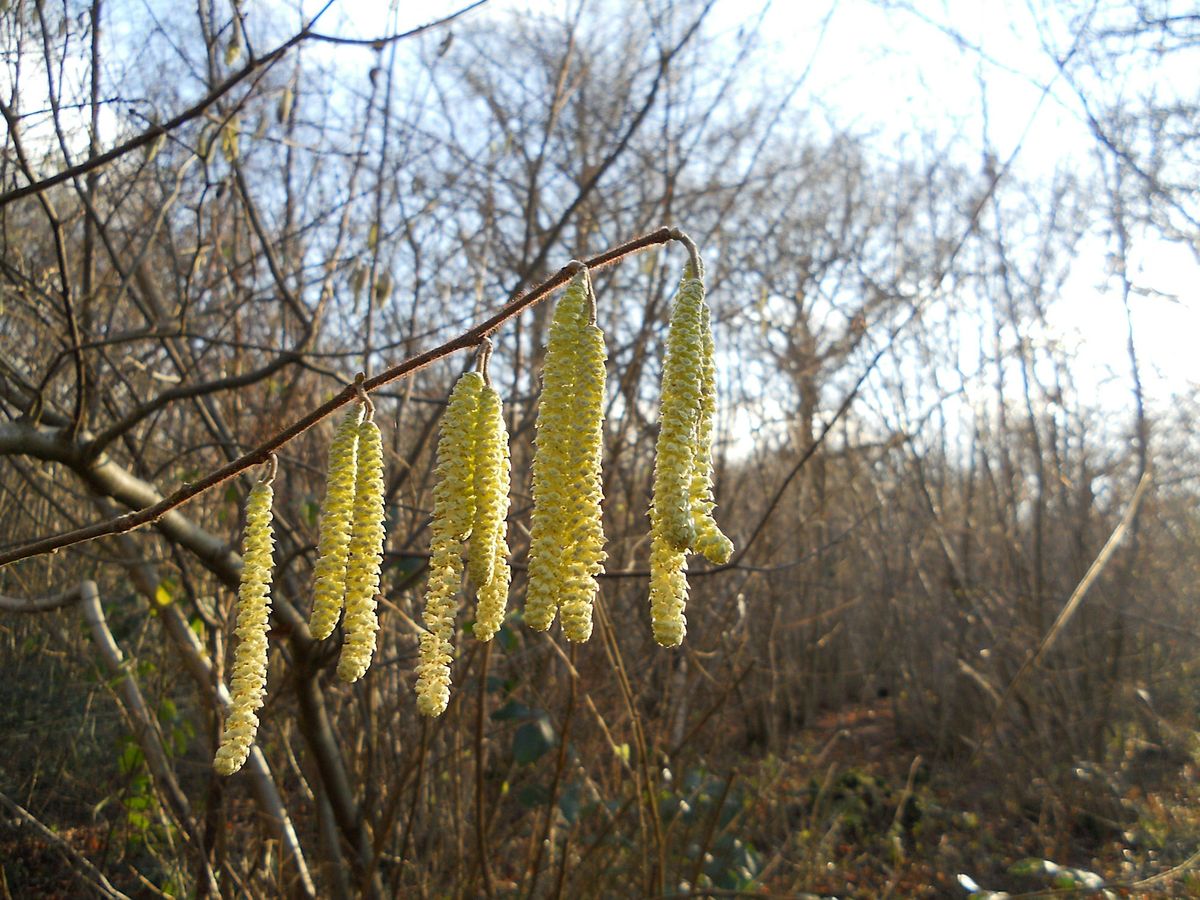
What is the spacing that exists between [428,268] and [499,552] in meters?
4.23

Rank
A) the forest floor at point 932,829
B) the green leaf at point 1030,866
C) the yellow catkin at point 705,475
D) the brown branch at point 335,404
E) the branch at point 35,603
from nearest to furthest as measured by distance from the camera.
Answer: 1. the yellow catkin at point 705,475
2. the brown branch at point 335,404
3. the branch at point 35,603
4. the green leaf at point 1030,866
5. the forest floor at point 932,829

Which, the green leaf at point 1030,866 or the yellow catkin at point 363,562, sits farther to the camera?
the green leaf at point 1030,866

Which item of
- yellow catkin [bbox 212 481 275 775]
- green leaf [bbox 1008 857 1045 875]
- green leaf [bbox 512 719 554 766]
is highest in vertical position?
yellow catkin [bbox 212 481 275 775]

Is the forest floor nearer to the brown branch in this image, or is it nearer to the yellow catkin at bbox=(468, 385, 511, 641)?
the yellow catkin at bbox=(468, 385, 511, 641)

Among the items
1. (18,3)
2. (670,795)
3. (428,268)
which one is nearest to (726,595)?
(670,795)

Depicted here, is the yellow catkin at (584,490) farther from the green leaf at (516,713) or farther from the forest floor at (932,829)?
the forest floor at (932,829)

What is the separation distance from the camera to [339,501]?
982mm

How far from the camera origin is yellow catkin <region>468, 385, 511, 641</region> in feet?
2.93

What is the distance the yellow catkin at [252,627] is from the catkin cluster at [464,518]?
0.18m

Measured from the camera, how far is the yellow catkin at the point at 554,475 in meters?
0.84

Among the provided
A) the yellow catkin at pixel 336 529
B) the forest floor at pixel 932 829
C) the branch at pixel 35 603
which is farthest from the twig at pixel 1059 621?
the branch at pixel 35 603

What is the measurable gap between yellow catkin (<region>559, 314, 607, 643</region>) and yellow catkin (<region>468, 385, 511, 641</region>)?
0.28ft

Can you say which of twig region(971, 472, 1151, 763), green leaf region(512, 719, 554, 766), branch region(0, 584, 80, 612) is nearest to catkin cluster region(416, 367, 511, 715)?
branch region(0, 584, 80, 612)

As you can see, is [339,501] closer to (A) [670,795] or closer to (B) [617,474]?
(A) [670,795]
